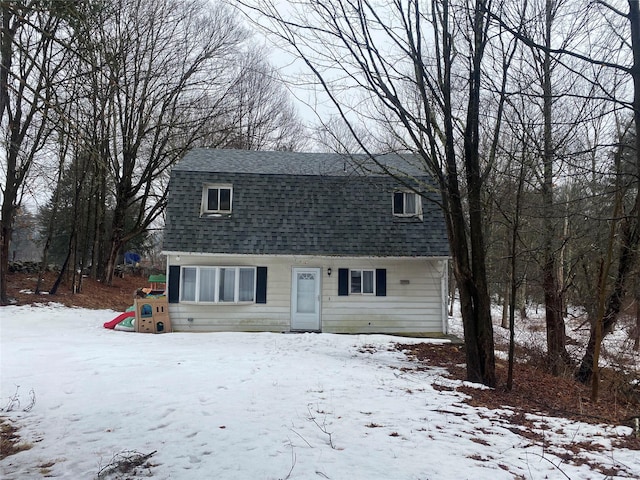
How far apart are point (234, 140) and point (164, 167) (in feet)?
14.1

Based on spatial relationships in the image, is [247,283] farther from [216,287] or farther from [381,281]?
[381,281]

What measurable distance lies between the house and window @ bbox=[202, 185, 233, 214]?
0.03 meters

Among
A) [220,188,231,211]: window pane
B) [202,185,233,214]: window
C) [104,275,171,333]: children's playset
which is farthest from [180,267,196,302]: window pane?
[220,188,231,211]: window pane

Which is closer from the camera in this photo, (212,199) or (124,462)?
(124,462)

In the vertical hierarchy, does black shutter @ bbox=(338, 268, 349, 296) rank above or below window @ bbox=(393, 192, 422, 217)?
below

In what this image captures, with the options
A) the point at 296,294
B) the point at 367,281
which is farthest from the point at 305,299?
the point at 367,281

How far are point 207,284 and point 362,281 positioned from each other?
497 centimetres

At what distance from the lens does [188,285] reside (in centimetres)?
1366

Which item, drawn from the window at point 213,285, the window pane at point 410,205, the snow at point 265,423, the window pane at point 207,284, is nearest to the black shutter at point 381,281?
the window pane at point 410,205

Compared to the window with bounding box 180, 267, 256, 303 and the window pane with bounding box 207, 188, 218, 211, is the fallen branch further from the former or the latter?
the window pane with bounding box 207, 188, 218, 211

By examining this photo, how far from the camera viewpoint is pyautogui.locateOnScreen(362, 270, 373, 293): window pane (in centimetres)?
1420

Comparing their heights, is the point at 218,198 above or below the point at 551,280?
above

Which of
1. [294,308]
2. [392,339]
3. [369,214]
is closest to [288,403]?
[392,339]

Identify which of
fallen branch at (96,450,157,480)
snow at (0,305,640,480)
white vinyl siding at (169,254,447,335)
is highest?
white vinyl siding at (169,254,447,335)
